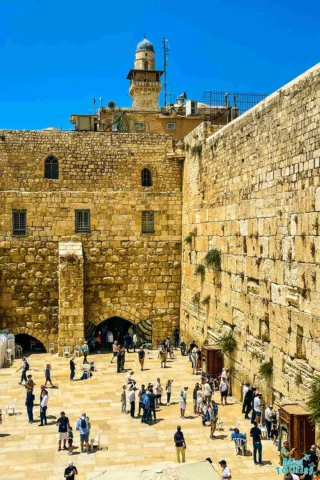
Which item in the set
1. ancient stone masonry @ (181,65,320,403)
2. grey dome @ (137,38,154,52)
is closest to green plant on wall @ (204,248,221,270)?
ancient stone masonry @ (181,65,320,403)

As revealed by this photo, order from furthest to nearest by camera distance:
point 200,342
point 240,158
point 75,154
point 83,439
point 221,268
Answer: point 75,154, point 200,342, point 221,268, point 240,158, point 83,439

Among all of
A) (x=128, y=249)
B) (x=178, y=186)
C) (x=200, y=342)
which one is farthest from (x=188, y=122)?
(x=200, y=342)

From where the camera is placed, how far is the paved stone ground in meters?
9.80

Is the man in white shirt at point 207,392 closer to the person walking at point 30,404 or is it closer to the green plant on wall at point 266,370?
the green plant on wall at point 266,370

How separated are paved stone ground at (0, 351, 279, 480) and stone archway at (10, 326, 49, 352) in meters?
3.22

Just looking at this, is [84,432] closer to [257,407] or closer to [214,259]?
[257,407]

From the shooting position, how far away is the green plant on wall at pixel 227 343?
13593 millimetres

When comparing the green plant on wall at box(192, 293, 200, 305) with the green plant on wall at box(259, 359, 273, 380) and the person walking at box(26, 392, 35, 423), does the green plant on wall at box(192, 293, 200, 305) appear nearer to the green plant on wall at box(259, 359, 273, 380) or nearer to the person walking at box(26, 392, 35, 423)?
the green plant on wall at box(259, 359, 273, 380)

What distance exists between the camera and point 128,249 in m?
19.6

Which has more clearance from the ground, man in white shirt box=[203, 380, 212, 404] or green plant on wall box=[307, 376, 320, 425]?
green plant on wall box=[307, 376, 320, 425]

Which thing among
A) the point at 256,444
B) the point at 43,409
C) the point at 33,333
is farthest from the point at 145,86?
the point at 256,444

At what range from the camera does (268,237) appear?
11.3m

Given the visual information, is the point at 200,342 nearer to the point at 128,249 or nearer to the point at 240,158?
the point at 128,249

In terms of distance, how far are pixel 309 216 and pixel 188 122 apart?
19.5m
